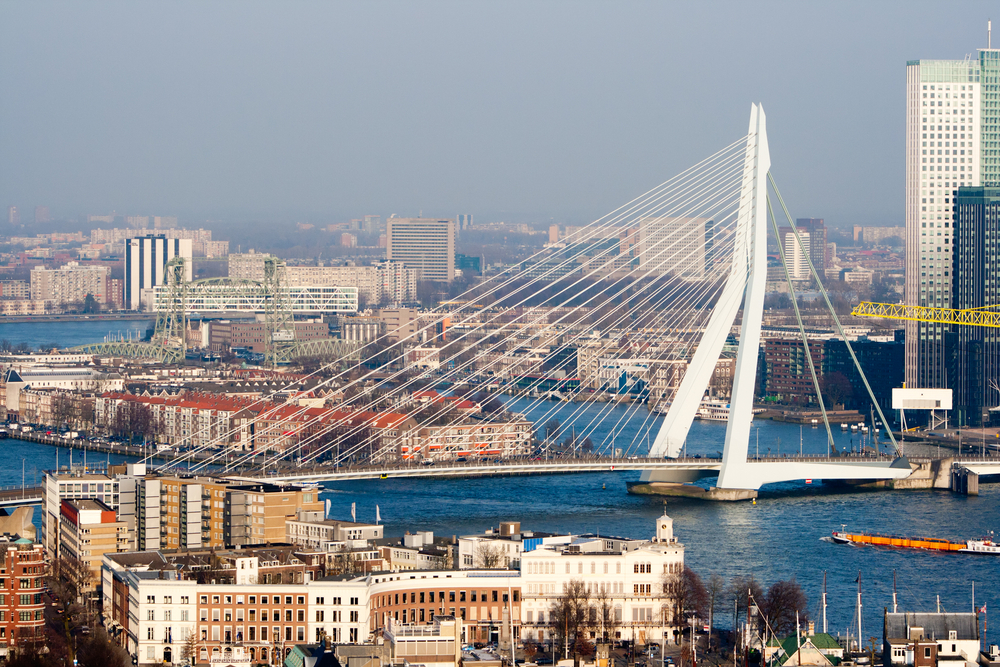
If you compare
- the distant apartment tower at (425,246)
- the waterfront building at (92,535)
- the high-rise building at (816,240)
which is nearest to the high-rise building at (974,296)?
the waterfront building at (92,535)

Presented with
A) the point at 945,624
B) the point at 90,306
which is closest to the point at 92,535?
the point at 945,624

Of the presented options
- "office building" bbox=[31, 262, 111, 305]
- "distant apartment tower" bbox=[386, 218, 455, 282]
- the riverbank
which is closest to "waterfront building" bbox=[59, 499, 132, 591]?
the riverbank

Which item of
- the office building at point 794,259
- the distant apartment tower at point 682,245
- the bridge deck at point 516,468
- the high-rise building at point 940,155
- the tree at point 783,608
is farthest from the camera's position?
the office building at point 794,259

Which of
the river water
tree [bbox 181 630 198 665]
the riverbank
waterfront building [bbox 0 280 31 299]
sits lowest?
tree [bbox 181 630 198 665]

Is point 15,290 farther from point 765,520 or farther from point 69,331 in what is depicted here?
point 765,520

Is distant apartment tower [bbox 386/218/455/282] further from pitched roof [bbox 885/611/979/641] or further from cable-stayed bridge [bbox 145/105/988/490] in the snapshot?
pitched roof [bbox 885/611/979/641]

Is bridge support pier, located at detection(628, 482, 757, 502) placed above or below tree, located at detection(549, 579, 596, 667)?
above

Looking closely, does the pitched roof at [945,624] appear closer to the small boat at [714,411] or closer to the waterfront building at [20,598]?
the waterfront building at [20,598]
